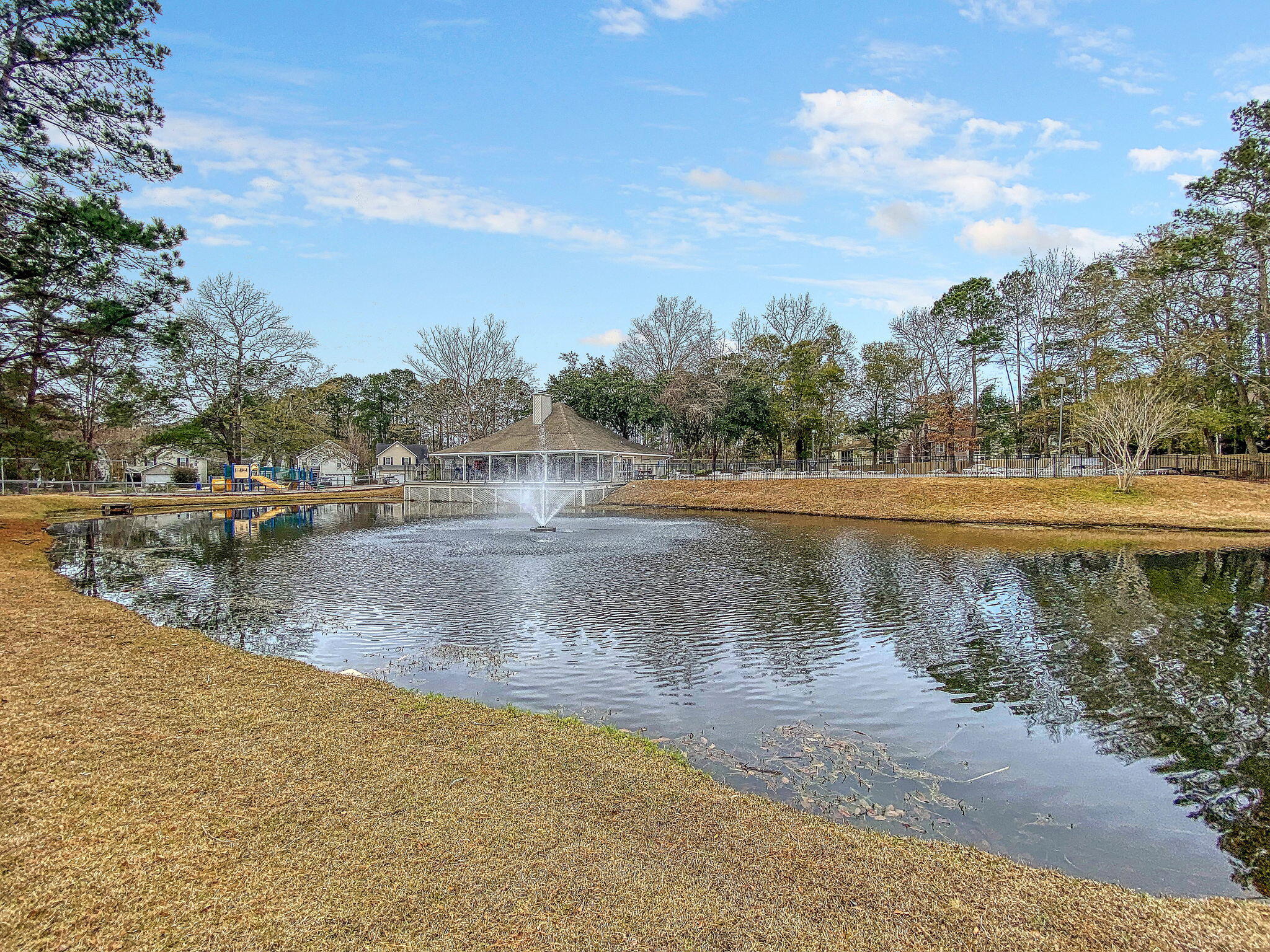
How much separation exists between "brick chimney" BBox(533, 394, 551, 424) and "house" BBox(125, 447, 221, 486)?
99.6 feet

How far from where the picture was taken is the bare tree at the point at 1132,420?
1143 inches

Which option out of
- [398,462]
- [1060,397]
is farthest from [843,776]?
[398,462]

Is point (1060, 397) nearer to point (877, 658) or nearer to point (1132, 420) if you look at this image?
point (1132, 420)

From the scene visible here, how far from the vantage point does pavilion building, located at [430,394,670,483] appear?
4438 centimetres

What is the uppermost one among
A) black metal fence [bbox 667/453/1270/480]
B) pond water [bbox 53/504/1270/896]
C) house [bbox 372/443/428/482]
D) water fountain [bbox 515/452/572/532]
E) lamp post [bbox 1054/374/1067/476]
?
lamp post [bbox 1054/374/1067/476]

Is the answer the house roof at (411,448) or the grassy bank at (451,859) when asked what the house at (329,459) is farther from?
the grassy bank at (451,859)

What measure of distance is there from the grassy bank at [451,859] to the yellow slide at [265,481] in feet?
155

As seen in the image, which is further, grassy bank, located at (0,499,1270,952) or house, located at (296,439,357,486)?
house, located at (296,439,357,486)

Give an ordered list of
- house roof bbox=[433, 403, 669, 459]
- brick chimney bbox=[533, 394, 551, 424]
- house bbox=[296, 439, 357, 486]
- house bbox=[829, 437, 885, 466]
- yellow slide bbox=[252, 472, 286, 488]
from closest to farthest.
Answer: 1. house roof bbox=[433, 403, 669, 459]
2. yellow slide bbox=[252, 472, 286, 488]
3. brick chimney bbox=[533, 394, 551, 424]
4. house bbox=[296, 439, 357, 486]
5. house bbox=[829, 437, 885, 466]

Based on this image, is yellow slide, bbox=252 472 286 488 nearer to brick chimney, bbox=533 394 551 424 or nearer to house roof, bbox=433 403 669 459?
house roof, bbox=433 403 669 459

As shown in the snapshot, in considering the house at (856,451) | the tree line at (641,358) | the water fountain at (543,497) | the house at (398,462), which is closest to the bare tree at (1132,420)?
the tree line at (641,358)

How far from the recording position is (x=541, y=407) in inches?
1917

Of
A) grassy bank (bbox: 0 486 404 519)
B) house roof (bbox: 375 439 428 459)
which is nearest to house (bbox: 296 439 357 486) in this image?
house roof (bbox: 375 439 428 459)

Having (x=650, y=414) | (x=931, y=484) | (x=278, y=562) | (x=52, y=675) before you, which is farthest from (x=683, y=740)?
(x=650, y=414)
